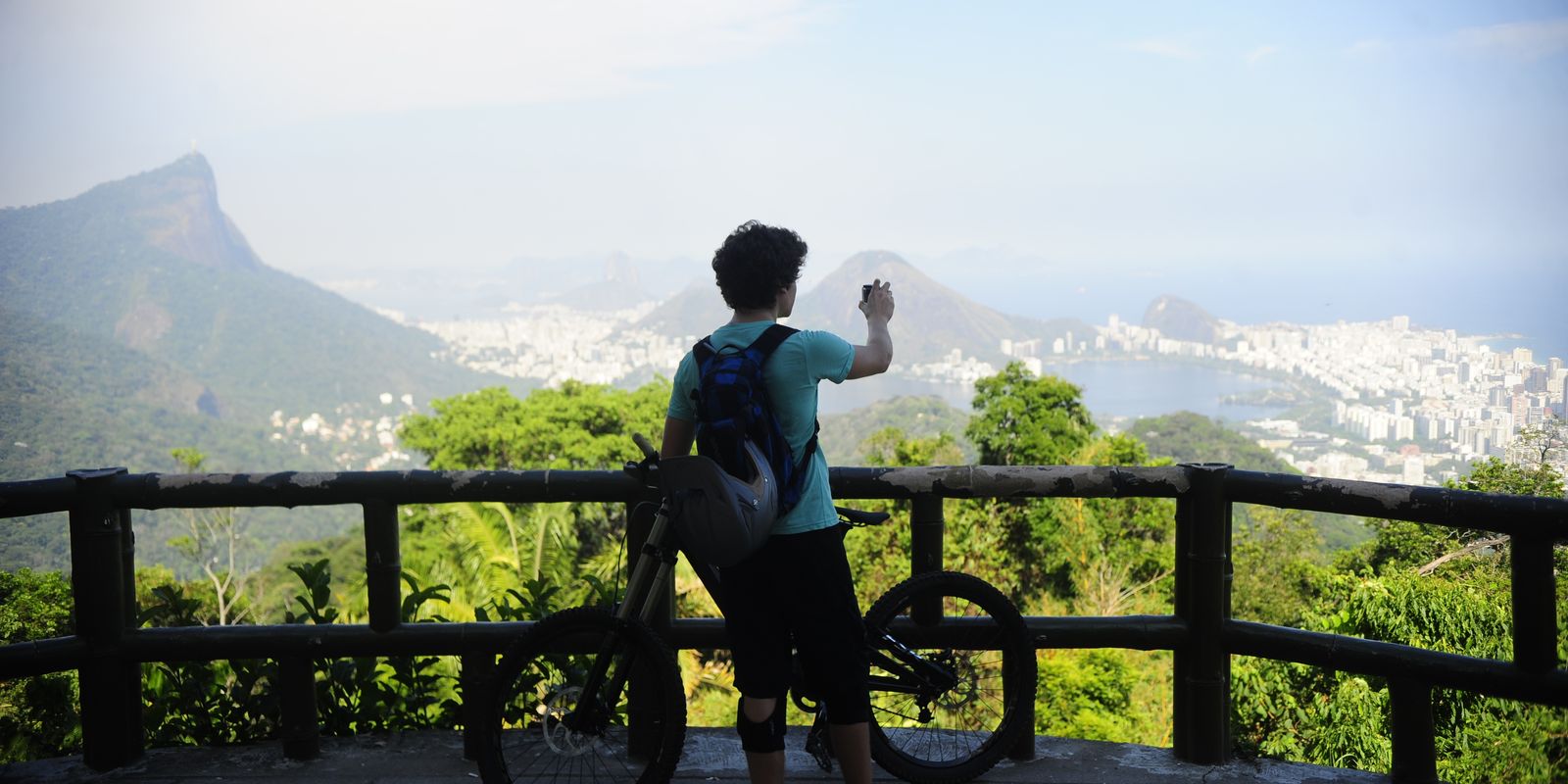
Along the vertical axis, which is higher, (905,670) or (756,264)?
(756,264)

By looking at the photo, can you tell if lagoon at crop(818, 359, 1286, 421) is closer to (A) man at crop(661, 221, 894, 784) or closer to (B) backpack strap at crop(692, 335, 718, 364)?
(A) man at crop(661, 221, 894, 784)

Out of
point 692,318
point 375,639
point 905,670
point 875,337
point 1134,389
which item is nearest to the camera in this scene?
point 875,337

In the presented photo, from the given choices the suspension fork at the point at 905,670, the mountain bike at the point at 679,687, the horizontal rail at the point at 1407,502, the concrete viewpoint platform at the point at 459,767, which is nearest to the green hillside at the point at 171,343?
the concrete viewpoint platform at the point at 459,767

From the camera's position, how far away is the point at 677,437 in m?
3.05

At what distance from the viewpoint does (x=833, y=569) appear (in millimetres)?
2949

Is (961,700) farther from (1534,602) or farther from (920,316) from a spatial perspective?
(920,316)

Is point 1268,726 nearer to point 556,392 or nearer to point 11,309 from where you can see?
point 556,392

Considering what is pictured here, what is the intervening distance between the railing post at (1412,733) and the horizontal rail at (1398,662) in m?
0.06

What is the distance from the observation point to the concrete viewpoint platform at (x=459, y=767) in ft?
12.1

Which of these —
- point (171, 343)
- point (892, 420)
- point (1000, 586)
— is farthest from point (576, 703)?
point (171, 343)

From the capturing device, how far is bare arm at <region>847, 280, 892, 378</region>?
9.61 feet

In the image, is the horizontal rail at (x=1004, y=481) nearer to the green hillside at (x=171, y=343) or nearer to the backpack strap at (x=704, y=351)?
the backpack strap at (x=704, y=351)

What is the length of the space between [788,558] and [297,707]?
1955 millimetres

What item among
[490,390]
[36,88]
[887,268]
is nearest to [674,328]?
[887,268]
